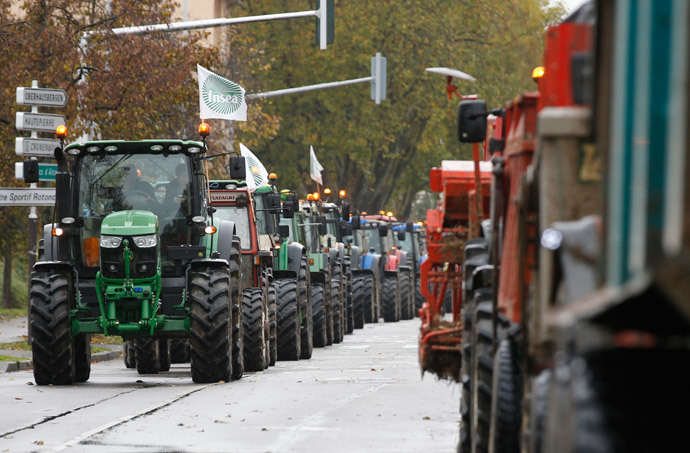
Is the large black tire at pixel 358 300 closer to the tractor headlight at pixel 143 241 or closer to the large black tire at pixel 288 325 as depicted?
the large black tire at pixel 288 325

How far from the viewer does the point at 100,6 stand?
1117 inches

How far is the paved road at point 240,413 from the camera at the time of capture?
11523 millimetres

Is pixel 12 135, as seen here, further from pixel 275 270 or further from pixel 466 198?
pixel 466 198

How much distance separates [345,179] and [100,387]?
42.9m

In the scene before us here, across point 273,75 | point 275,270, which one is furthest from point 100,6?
point 273,75

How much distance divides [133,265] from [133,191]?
907mm

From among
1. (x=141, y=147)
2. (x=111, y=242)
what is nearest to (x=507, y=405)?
(x=111, y=242)

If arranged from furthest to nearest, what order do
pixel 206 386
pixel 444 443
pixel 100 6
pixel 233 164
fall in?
pixel 100 6 → pixel 233 164 → pixel 206 386 → pixel 444 443

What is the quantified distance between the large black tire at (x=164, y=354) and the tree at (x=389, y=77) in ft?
113

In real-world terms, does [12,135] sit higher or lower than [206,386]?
higher

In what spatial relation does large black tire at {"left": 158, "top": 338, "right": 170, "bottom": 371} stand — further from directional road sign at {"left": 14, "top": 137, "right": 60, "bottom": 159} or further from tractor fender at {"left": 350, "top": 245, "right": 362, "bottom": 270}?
tractor fender at {"left": 350, "top": 245, "right": 362, "bottom": 270}

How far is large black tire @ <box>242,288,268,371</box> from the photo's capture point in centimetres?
2006

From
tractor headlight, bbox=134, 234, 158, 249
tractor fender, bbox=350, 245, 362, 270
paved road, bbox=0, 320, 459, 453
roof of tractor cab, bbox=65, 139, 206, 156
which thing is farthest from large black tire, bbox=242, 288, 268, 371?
tractor fender, bbox=350, 245, 362, 270

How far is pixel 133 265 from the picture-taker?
17531mm
